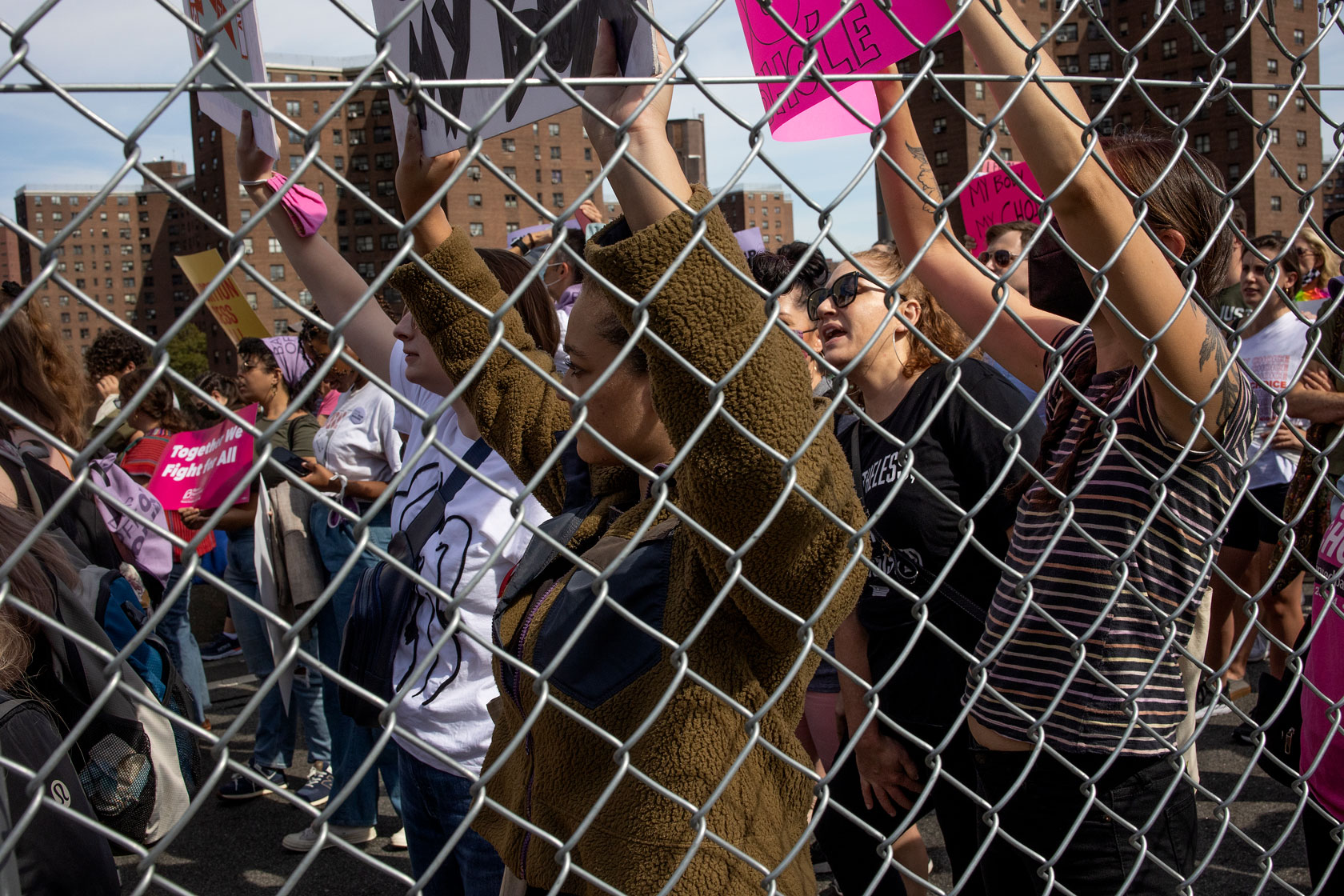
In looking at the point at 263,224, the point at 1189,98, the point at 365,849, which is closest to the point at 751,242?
the point at 365,849

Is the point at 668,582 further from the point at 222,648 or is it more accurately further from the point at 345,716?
the point at 222,648

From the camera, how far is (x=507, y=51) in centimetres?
121

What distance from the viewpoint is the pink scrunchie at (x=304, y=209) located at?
7.29ft

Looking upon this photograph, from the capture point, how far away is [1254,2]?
5.22ft

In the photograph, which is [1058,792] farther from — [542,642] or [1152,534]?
[542,642]

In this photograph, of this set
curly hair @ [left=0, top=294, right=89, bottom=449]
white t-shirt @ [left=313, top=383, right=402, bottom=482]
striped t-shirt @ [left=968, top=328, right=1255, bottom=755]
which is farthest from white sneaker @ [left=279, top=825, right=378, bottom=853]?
striped t-shirt @ [left=968, top=328, right=1255, bottom=755]

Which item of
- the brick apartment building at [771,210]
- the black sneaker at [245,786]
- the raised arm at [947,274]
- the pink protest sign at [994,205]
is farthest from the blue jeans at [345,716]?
the brick apartment building at [771,210]

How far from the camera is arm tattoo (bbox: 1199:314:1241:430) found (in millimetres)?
1521

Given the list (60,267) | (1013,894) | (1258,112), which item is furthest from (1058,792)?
(1258,112)

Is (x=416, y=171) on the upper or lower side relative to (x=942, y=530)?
lower

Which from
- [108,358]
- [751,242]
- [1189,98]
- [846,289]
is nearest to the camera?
[846,289]

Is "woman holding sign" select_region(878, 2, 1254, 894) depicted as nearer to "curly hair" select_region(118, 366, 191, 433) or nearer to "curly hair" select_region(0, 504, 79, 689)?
"curly hair" select_region(0, 504, 79, 689)

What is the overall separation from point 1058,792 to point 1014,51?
49.1 inches

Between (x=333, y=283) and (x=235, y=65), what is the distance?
1302 millimetres
